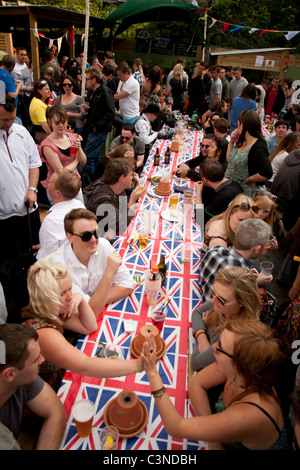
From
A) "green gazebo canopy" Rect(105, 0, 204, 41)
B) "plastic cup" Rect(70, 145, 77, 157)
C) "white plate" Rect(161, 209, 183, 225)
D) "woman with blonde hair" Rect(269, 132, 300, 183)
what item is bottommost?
"white plate" Rect(161, 209, 183, 225)

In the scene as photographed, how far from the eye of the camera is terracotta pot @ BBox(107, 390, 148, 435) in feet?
4.89

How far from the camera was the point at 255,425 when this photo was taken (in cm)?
136

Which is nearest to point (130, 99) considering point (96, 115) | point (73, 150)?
point (96, 115)

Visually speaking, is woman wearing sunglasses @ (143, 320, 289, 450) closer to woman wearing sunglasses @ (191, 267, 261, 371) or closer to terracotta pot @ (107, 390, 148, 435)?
terracotta pot @ (107, 390, 148, 435)

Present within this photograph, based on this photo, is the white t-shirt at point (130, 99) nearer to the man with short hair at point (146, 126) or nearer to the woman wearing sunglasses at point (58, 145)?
the man with short hair at point (146, 126)

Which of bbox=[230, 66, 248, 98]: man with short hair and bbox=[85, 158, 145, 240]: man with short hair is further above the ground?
bbox=[230, 66, 248, 98]: man with short hair

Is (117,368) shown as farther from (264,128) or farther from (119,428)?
(264,128)

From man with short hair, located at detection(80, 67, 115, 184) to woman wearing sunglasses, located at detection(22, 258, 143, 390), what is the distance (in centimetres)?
388

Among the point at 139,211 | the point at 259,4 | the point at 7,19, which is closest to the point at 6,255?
the point at 139,211

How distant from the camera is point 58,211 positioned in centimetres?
272

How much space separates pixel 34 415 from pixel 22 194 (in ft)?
6.98

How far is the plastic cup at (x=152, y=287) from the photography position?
2.21 meters

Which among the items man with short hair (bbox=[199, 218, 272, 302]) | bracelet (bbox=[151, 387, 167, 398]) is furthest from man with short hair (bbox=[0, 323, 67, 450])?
man with short hair (bbox=[199, 218, 272, 302])

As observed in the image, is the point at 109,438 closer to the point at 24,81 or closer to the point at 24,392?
the point at 24,392
